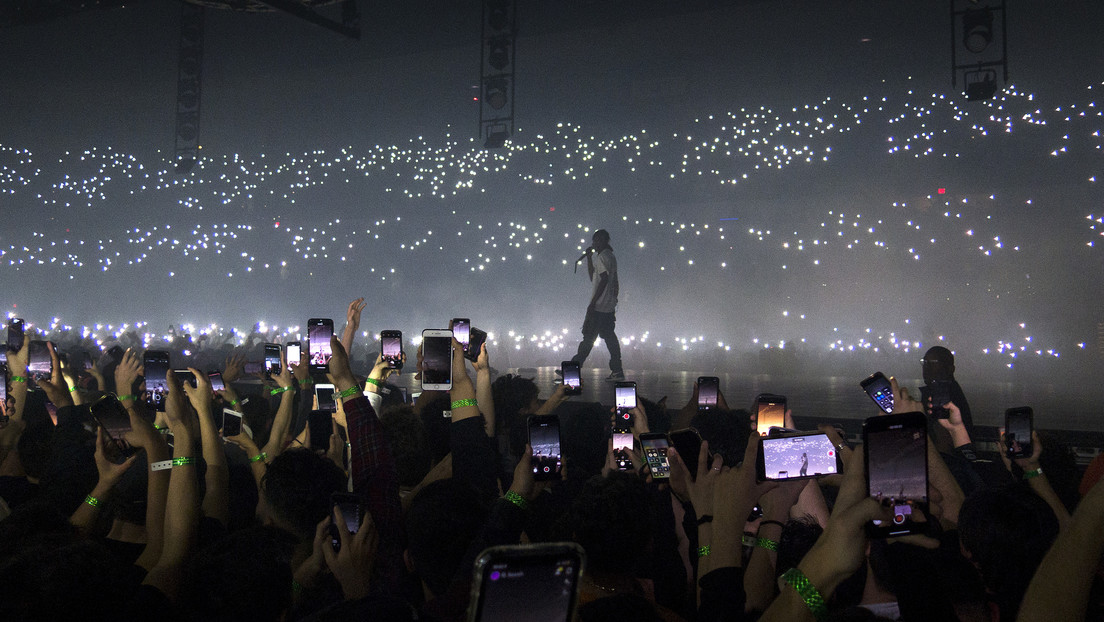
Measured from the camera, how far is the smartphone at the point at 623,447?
3330mm

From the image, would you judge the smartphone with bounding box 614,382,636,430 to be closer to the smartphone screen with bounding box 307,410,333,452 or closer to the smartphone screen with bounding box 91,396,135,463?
the smartphone screen with bounding box 307,410,333,452

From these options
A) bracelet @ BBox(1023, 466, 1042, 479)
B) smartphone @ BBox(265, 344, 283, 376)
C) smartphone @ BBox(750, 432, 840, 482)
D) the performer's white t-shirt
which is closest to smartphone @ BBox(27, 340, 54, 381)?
smartphone @ BBox(265, 344, 283, 376)

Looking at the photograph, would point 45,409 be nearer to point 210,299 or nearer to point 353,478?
point 353,478

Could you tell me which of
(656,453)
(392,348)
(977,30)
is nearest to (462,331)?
(392,348)


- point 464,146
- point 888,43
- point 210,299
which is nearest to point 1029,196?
point 888,43

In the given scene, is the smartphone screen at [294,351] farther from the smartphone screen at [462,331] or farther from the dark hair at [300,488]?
the dark hair at [300,488]

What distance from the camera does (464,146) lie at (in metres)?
15.7

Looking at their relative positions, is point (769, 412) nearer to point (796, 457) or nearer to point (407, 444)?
point (796, 457)

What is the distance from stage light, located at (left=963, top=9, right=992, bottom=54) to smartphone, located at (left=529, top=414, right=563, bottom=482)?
335 inches

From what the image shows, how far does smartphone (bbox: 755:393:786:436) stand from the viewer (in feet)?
11.5

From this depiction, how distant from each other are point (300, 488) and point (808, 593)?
1.54m

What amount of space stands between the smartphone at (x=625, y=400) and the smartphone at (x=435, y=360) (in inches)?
40.8

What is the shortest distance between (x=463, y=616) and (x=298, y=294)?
1779 centimetres

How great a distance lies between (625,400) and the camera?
4.08 meters
